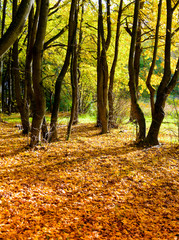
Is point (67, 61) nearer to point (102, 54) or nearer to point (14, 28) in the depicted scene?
point (102, 54)

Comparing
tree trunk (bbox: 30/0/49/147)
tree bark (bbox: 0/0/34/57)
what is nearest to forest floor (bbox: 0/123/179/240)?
tree trunk (bbox: 30/0/49/147)

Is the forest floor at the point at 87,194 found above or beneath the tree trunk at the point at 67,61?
beneath

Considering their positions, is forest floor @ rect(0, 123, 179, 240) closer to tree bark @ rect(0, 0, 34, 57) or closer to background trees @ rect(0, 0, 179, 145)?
background trees @ rect(0, 0, 179, 145)

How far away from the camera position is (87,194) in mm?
3564

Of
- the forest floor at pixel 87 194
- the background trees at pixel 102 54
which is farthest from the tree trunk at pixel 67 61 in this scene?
the forest floor at pixel 87 194

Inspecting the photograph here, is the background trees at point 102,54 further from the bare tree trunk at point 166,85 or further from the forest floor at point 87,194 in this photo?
the forest floor at point 87,194

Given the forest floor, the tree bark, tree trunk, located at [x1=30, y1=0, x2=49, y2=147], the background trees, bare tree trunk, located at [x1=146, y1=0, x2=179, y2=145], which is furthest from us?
bare tree trunk, located at [x1=146, y1=0, x2=179, y2=145]

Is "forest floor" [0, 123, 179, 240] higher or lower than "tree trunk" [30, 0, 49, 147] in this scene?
lower

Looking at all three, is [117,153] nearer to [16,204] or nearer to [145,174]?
[145,174]

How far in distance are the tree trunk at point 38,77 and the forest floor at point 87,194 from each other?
58 centimetres

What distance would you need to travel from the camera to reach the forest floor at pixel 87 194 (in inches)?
104

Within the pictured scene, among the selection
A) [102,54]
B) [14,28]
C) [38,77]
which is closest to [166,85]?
[102,54]

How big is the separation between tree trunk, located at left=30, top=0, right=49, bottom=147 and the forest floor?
0.58 meters

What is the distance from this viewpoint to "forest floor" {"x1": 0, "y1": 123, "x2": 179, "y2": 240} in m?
2.63
